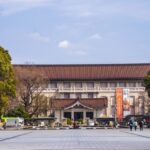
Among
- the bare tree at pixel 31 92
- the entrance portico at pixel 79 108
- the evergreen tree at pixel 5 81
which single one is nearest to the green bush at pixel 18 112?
the bare tree at pixel 31 92

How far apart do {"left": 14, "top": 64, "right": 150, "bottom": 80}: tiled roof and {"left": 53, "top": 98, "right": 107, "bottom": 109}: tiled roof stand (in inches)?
237

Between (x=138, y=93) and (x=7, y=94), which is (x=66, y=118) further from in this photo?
(x=7, y=94)

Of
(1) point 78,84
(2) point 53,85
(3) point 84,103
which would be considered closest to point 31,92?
(3) point 84,103

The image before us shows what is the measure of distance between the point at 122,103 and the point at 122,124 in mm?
7718

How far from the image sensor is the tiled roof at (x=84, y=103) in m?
117

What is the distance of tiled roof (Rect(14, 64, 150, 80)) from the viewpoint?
404 feet

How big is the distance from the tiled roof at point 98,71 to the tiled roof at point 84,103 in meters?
6.01

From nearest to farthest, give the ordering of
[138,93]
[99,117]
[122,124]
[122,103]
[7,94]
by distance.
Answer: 1. [7,94]
2. [122,103]
3. [122,124]
4. [99,117]
5. [138,93]

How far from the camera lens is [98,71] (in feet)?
407

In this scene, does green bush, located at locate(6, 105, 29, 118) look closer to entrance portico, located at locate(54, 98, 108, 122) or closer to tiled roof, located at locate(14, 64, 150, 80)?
entrance portico, located at locate(54, 98, 108, 122)

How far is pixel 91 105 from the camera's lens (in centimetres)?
11744

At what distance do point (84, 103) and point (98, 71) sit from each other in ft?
30.4

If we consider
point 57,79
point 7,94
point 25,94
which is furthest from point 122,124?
point 57,79

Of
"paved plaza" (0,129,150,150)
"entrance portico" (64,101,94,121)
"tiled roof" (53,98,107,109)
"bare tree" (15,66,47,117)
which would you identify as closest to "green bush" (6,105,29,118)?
"bare tree" (15,66,47,117)
